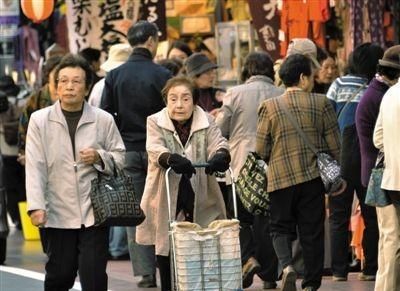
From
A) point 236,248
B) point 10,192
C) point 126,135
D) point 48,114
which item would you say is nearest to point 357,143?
point 126,135

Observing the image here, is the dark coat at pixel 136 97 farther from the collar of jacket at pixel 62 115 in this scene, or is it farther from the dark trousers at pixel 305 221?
the collar of jacket at pixel 62 115

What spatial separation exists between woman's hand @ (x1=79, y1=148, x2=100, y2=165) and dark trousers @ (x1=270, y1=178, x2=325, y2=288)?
239 cm

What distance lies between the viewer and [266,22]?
1817 cm

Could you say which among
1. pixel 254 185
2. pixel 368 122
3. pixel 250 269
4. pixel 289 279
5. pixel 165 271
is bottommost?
pixel 250 269

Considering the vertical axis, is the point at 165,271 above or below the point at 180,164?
below

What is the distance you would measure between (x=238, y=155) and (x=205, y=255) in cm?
290

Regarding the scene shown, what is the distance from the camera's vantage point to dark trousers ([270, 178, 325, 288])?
12570mm

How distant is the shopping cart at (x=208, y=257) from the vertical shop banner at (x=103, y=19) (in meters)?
9.03

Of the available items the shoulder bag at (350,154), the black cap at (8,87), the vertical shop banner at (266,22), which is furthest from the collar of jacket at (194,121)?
the black cap at (8,87)

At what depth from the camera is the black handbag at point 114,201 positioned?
34.8ft

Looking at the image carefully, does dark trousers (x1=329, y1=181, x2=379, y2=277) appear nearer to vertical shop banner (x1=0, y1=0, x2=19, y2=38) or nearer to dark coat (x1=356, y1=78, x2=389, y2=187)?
dark coat (x1=356, y1=78, x2=389, y2=187)

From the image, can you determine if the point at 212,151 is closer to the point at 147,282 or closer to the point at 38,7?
the point at 147,282

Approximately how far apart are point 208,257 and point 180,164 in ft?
3.01

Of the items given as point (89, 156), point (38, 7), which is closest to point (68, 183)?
point (89, 156)
